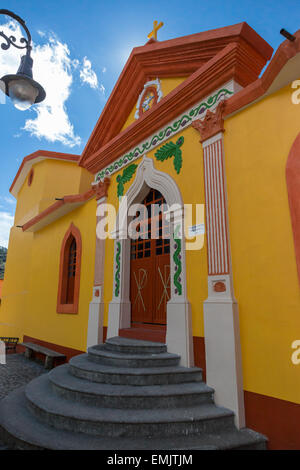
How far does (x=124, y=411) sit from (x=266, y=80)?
4.12 meters

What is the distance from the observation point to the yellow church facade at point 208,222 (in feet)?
10.1

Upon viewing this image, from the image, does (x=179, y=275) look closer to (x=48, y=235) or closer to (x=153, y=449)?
(x=153, y=449)

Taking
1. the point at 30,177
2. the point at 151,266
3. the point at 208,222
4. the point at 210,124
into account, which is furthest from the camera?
the point at 30,177

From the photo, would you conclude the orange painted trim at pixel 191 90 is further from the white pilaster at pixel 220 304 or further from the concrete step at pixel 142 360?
the concrete step at pixel 142 360

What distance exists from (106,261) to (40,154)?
7.30m

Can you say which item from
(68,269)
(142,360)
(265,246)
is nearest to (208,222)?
(265,246)

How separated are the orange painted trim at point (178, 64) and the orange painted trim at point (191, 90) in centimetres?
1

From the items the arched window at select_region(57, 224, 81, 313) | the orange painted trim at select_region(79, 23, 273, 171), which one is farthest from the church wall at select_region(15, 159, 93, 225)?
the orange painted trim at select_region(79, 23, 273, 171)

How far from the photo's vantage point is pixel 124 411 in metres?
3.08

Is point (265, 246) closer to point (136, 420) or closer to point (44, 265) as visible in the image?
point (136, 420)

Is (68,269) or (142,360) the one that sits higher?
(68,269)

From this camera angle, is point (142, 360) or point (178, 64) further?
point (178, 64)

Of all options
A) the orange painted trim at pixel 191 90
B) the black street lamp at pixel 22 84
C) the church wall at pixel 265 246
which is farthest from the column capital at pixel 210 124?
the black street lamp at pixel 22 84

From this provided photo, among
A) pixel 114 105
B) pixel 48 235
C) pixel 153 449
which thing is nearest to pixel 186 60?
pixel 114 105
